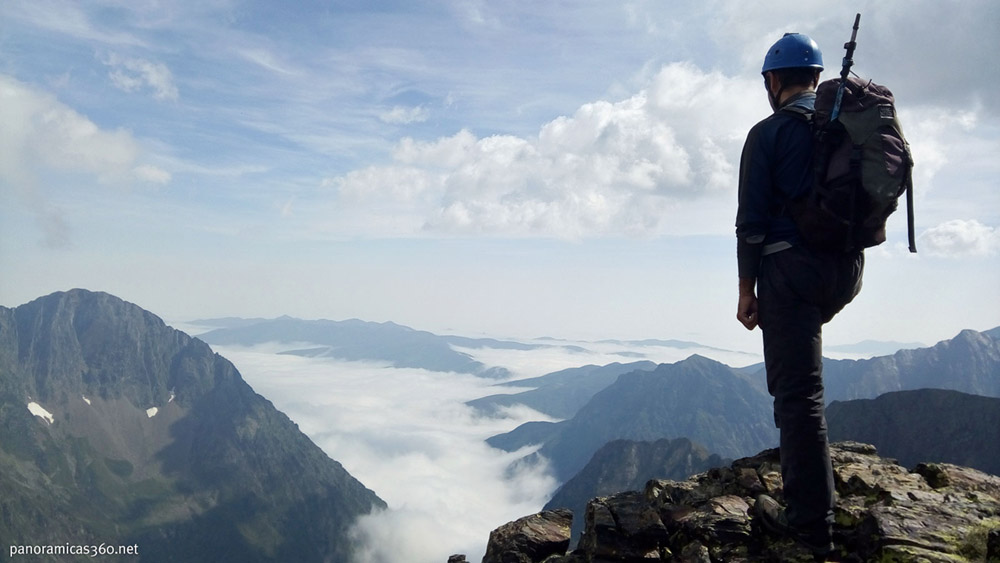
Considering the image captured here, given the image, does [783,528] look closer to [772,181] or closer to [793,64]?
[772,181]

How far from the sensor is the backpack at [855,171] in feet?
25.2

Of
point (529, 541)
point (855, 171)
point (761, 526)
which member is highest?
point (855, 171)

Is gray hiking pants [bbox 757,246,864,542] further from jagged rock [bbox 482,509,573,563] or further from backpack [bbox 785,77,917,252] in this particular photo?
jagged rock [bbox 482,509,573,563]

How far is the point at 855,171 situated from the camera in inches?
305

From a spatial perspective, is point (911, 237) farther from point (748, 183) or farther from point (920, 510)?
point (920, 510)

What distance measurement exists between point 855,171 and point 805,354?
8.68 ft

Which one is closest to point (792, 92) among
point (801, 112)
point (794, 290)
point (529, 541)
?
point (801, 112)

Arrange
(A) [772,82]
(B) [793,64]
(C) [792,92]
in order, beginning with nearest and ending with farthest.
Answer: (B) [793,64] < (C) [792,92] < (A) [772,82]

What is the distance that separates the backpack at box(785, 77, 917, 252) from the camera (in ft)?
25.2

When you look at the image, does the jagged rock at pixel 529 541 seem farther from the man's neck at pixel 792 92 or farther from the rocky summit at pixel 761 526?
the man's neck at pixel 792 92

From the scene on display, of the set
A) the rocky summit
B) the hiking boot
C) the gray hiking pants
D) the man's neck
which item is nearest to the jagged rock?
the rocky summit

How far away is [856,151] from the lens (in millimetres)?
7781

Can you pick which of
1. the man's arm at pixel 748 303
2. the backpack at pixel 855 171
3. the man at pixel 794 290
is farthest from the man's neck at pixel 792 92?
the man's arm at pixel 748 303

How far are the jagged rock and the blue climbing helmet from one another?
35.8 ft
